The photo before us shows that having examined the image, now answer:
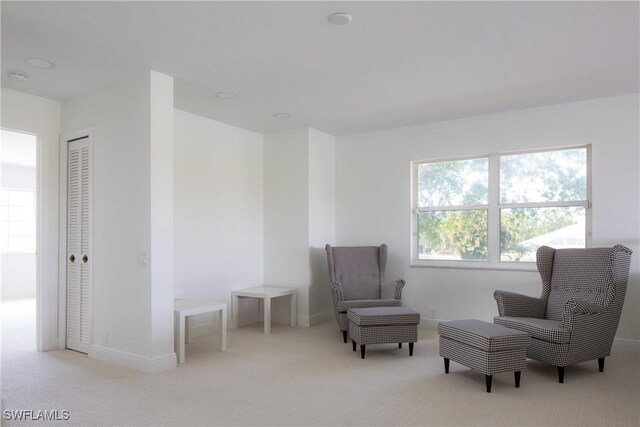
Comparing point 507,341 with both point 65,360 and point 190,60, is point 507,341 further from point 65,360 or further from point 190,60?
point 65,360

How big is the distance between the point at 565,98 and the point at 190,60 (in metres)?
3.63

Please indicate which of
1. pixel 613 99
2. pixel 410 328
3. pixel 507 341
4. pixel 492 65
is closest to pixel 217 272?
pixel 410 328

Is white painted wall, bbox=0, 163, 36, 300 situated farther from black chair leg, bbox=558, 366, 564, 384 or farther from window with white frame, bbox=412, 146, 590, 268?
black chair leg, bbox=558, 366, 564, 384

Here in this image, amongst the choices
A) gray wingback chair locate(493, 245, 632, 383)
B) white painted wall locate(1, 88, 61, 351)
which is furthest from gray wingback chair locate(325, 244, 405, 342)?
white painted wall locate(1, 88, 61, 351)

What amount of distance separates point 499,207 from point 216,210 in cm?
330

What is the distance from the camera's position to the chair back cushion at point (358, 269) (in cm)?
530

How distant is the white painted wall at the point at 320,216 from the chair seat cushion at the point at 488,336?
2.42 meters

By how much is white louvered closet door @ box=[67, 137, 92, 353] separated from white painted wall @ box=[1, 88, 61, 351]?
0.14 m

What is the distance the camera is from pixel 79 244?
4.32m

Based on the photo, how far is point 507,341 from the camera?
10.7 ft

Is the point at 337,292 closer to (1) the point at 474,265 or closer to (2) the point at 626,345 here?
(1) the point at 474,265

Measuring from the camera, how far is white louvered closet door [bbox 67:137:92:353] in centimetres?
420

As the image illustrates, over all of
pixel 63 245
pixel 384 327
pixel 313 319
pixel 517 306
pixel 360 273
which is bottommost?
pixel 313 319

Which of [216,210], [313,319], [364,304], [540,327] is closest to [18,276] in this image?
[216,210]
